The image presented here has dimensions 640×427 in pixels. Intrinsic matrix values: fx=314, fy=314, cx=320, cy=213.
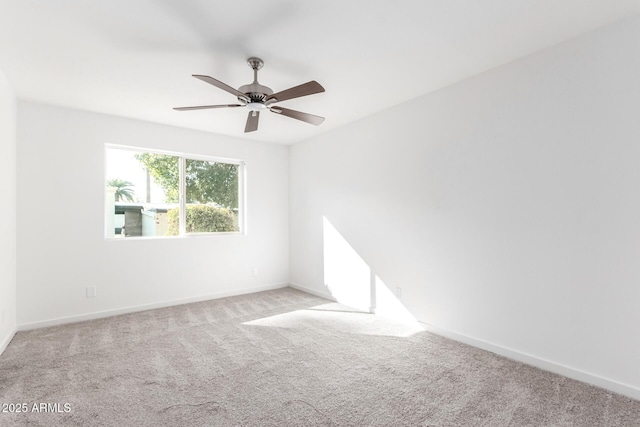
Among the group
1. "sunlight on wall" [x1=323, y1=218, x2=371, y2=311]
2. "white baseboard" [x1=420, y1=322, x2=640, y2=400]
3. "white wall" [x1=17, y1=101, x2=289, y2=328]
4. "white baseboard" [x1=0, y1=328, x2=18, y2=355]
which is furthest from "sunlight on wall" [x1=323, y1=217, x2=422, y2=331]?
"white baseboard" [x1=0, y1=328, x2=18, y2=355]

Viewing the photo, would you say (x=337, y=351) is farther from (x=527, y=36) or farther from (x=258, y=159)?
(x=258, y=159)

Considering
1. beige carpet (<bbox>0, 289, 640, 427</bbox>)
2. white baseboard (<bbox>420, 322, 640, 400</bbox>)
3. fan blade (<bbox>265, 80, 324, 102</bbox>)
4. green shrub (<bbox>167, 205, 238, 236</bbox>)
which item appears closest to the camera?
beige carpet (<bbox>0, 289, 640, 427</bbox>)

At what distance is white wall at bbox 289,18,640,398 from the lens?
2.12m

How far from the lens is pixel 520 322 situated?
2.60m

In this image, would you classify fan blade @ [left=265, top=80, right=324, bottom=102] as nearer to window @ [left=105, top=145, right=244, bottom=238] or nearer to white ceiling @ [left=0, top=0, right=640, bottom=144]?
white ceiling @ [left=0, top=0, right=640, bottom=144]

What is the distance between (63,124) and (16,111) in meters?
0.39

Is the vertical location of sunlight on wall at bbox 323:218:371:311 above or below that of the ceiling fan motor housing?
below

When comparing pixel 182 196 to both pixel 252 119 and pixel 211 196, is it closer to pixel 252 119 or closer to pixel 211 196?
pixel 211 196

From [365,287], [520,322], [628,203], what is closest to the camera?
[628,203]

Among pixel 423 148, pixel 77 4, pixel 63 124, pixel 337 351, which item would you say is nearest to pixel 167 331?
pixel 337 351

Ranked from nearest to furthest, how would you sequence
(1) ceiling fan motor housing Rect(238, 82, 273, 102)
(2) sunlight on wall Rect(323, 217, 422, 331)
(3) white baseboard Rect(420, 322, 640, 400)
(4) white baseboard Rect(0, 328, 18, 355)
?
1. (3) white baseboard Rect(420, 322, 640, 400)
2. (1) ceiling fan motor housing Rect(238, 82, 273, 102)
3. (4) white baseboard Rect(0, 328, 18, 355)
4. (2) sunlight on wall Rect(323, 217, 422, 331)

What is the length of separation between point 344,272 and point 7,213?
367 cm

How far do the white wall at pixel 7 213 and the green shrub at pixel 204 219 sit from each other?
160 centimetres

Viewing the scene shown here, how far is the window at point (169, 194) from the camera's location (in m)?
4.03
